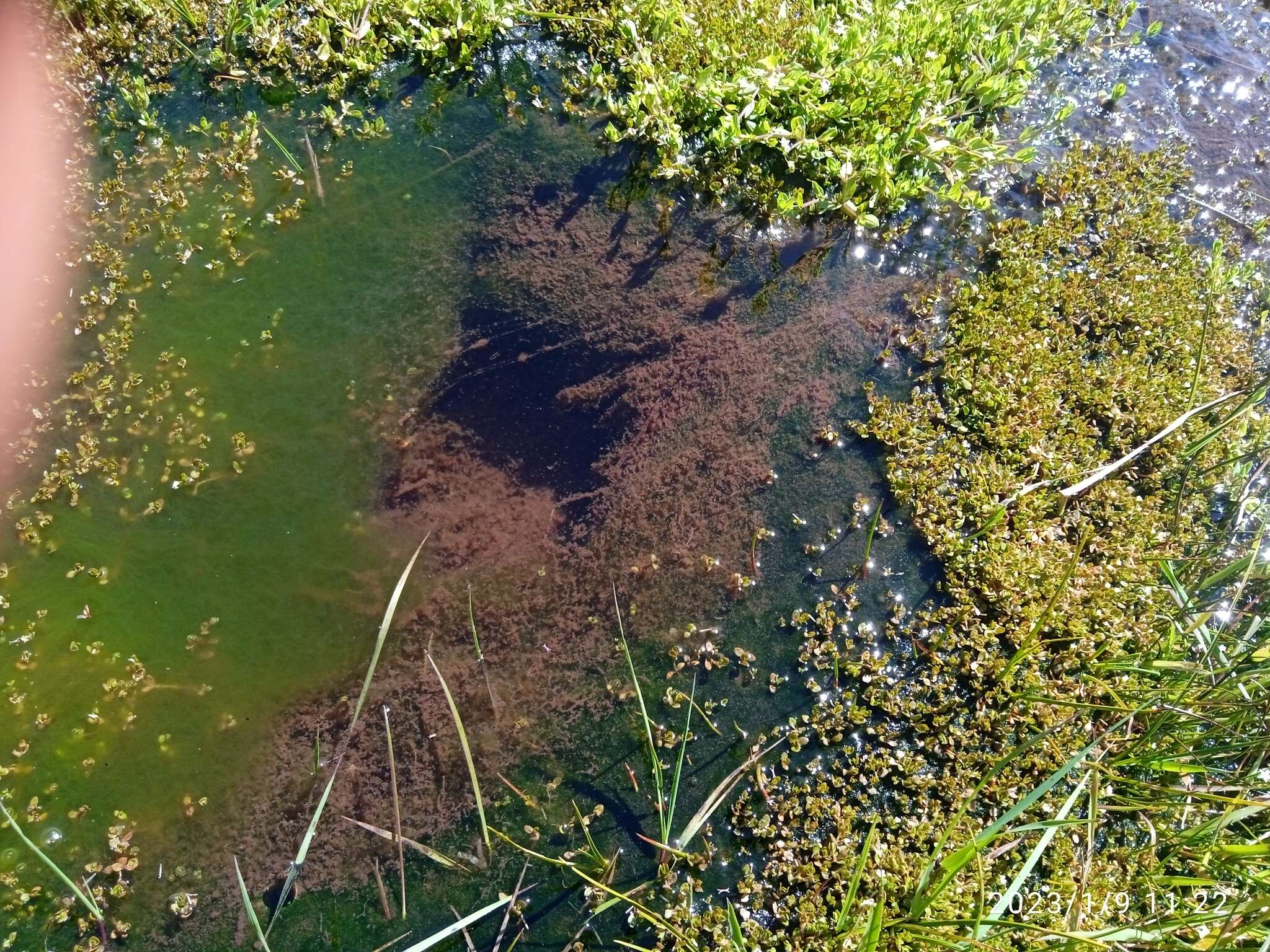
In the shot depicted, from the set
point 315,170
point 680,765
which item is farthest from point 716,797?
point 315,170

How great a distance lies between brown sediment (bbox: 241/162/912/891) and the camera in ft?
7.98

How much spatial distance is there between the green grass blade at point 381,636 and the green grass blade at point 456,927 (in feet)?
1.81

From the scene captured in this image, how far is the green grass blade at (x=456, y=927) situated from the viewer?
6.72 ft

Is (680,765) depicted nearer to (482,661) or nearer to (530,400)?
(482,661)

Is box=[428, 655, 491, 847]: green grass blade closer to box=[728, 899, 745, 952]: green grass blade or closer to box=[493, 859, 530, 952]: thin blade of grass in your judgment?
box=[493, 859, 530, 952]: thin blade of grass

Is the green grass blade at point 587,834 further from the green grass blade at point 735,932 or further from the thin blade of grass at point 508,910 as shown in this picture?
the green grass blade at point 735,932

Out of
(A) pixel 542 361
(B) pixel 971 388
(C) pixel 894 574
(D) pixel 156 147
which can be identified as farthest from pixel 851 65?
(D) pixel 156 147

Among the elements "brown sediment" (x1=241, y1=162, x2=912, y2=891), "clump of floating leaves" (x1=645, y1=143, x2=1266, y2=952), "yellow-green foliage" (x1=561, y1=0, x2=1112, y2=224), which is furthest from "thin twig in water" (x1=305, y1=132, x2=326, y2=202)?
"clump of floating leaves" (x1=645, y1=143, x2=1266, y2=952)

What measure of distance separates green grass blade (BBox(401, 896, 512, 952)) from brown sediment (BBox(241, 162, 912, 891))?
25cm

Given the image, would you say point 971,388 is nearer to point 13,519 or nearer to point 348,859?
point 348,859

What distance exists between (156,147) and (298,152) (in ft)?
1.69

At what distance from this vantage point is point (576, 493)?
2.79m

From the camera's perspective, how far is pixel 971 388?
297 centimetres

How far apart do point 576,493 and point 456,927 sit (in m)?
1.30
